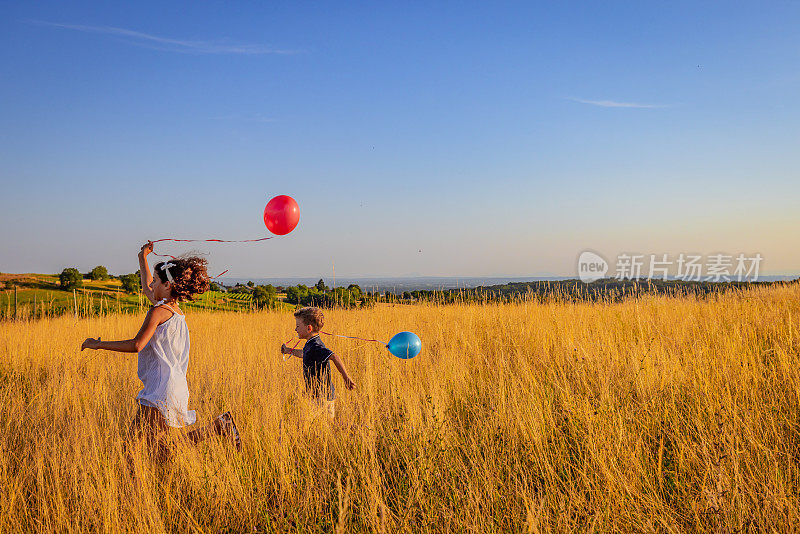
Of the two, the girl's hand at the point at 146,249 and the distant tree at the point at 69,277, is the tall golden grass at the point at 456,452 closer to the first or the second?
the girl's hand at the point at 146,249

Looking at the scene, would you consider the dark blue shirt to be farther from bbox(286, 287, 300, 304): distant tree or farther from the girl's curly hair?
bbox(286, 287, 300, 304): distant tree

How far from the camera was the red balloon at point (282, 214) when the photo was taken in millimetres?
4777

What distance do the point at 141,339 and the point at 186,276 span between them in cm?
→ 54

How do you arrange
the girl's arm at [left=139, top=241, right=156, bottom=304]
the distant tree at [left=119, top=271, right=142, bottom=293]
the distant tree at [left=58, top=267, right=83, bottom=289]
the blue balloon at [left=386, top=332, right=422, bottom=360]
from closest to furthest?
the girl's arm at [left=139, top=241, right=156, bottom=304]
the blue balloon at [left=386, top=332, right=422, bottom=360]
the distant tree at [left=119, top=271, right=142, bottom=293]
the distant tree at [left=58, top=267, right=83, bottom=289]

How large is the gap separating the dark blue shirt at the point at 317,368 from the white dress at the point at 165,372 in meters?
1.11

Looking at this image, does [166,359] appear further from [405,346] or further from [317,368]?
[405,346]

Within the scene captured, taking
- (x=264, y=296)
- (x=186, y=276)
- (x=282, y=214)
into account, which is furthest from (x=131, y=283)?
(x=186, y=276)

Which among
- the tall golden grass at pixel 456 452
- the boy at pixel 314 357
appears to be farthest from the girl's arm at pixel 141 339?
the boy at pixel 314 357

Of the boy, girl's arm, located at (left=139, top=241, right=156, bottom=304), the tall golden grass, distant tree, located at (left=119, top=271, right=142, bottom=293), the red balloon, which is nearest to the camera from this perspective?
the tall golden grass

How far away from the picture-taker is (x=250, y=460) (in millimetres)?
3377

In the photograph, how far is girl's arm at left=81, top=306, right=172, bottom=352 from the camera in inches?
124

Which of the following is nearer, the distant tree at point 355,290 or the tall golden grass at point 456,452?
the tall golden grass at point 456,452

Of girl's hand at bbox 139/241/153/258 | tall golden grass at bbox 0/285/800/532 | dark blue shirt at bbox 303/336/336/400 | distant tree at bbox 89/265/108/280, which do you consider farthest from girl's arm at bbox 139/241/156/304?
distant tree at bbox 89/265/108/280

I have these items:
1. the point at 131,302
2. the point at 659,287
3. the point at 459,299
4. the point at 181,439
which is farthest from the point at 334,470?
the point at 131,302
